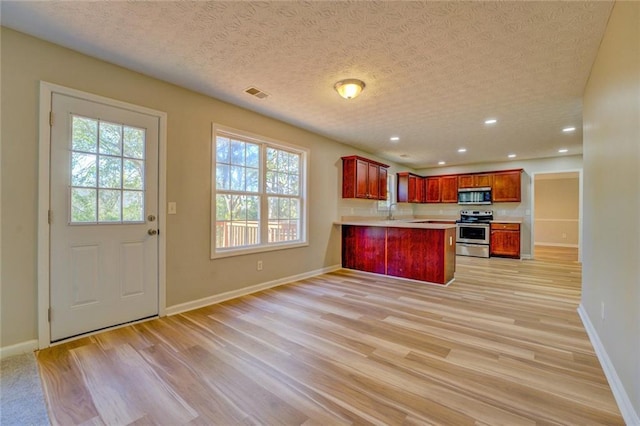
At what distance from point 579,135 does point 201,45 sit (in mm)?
5861

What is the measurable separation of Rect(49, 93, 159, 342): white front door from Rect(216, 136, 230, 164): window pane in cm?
75

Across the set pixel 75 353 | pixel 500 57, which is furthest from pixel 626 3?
pixel 75 353

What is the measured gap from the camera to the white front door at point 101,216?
238cm

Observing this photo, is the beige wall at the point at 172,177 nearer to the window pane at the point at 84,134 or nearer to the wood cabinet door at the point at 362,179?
the window pane at the point at 84,134

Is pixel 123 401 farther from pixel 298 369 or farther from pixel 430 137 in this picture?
pixel 430 137

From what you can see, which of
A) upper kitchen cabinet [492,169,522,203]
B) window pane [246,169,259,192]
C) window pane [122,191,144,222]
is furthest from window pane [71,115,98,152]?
upper kitchen cabinet [492,169,522,203]

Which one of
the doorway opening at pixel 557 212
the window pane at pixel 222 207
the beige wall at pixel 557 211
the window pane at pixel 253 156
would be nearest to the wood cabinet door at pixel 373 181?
the window pane at pixel 253 156

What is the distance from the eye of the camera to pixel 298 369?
6.61 ft

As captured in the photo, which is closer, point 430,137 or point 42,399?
point 42,399

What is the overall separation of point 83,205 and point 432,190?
781 cm

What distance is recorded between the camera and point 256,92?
10.6ft

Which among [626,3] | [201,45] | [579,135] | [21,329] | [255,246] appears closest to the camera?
[626,3]

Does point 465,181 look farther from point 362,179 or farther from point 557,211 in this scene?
point 557,211

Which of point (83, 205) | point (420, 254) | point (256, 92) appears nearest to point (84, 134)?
point (83, 205)
